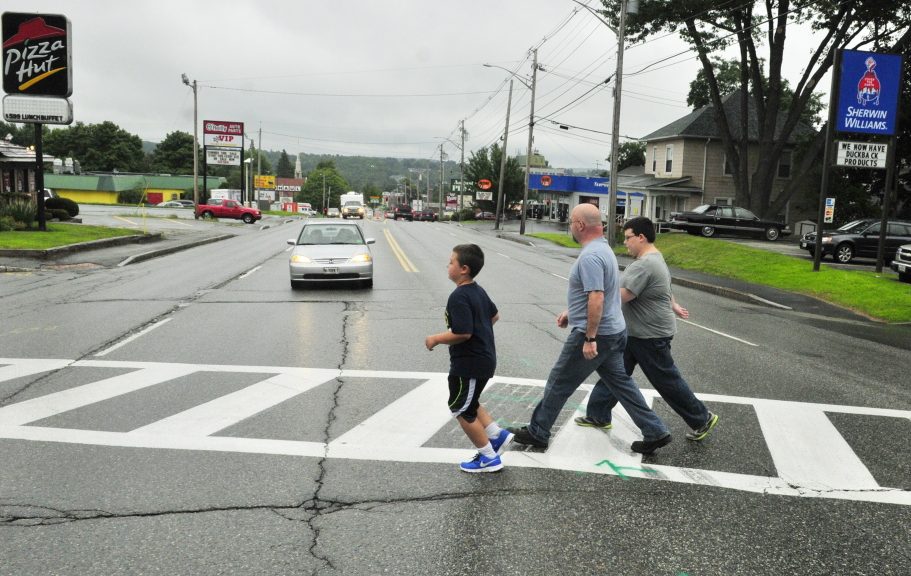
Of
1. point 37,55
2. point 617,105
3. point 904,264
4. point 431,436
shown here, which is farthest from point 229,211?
point 431,436

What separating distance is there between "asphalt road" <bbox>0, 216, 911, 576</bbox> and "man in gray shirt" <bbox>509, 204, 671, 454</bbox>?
0.81ft

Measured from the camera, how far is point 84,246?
2327 centimetres

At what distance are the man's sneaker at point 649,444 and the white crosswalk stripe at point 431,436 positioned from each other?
0.27 feet

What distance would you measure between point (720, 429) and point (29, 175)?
4496 cm

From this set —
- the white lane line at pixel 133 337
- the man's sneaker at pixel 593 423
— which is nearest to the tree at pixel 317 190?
the white lane line at pixel 133 337

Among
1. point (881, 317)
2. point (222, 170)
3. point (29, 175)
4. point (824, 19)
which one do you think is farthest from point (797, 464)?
point (222, 170)

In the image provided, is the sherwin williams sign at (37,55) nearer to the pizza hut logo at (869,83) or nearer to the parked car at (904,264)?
the pizza hut logo at (869,83)

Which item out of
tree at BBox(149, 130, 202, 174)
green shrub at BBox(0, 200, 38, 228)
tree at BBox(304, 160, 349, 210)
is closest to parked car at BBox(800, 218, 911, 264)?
green shrub at BBox(0, 200, 38, 228)

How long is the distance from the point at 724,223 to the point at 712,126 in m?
14.3

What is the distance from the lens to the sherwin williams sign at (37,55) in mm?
25953

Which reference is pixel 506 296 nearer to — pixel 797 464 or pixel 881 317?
pixel 881 317

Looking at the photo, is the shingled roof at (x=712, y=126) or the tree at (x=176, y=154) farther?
the tree at (x=176, y=154)

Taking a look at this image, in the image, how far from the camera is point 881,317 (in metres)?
15.2

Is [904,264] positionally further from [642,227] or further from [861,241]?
[642,227]
